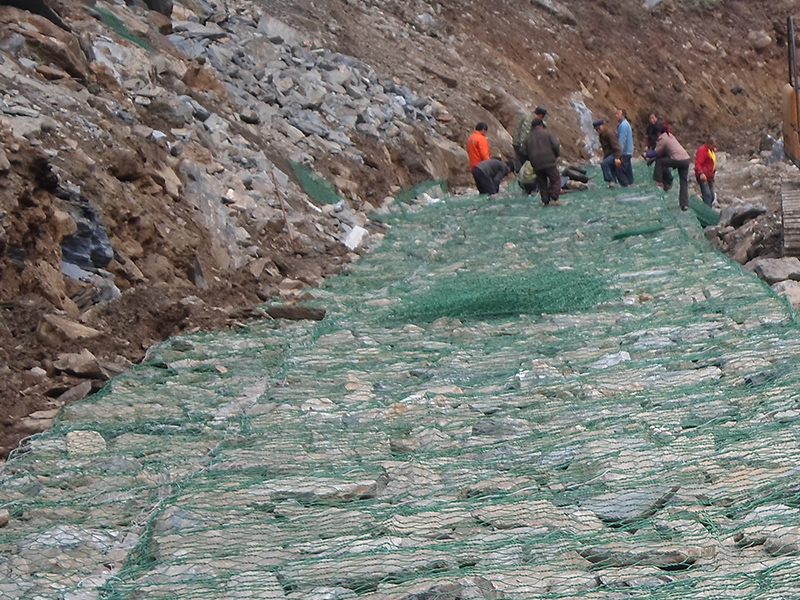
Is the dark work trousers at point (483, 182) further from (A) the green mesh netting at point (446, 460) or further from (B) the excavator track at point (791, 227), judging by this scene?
(A) the green mesh netting at point (446, 460)

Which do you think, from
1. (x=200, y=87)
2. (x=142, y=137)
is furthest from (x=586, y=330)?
(x=200, y=87)

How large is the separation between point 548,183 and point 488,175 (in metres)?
1.70

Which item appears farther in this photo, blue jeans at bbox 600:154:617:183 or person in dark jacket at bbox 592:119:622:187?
blue jeans at bbox 600:154:617:183

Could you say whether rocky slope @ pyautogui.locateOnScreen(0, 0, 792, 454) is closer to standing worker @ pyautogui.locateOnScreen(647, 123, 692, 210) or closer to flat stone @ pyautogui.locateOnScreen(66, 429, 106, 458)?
flat stone @ pyautogui.locateOnScreen(66, 429, 106, 458)

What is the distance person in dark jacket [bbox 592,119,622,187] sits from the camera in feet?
53.4

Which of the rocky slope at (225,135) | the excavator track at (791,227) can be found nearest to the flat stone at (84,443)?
the rocky slope at (225,135)

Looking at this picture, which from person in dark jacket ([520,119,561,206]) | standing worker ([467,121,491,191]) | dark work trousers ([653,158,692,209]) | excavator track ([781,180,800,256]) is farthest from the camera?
standing worker ([467,121,491,191])

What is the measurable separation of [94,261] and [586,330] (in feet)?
13.8

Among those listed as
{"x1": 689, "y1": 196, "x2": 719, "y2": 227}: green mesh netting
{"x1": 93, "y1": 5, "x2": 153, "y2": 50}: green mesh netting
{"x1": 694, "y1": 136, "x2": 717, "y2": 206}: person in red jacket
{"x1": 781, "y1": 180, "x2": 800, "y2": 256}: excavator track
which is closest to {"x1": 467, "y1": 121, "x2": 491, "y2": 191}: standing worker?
{"x1": 694, "y1": 136, "x2": 717, "y2": 206}: person in red jacket

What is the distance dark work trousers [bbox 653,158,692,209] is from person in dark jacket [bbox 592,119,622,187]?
33.1 inches

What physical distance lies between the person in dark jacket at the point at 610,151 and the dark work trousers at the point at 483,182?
1.79m

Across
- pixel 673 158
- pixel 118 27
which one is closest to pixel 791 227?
pixel 673 158

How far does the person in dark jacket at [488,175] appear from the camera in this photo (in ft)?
55.7

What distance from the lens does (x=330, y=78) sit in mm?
18625
